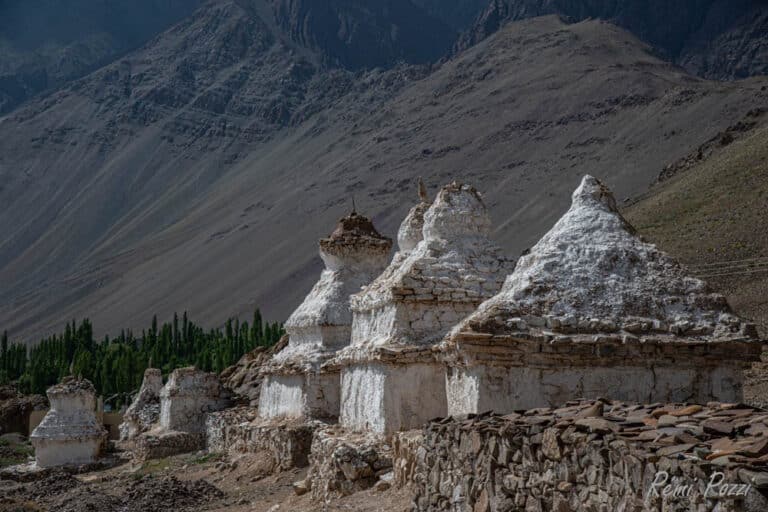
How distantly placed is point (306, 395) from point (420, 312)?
7.49 meters

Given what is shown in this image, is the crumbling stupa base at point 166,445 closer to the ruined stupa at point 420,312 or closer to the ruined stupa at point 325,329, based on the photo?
the ruined stupa at point 325,329

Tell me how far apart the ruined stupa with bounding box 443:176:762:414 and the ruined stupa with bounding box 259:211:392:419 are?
1111cm

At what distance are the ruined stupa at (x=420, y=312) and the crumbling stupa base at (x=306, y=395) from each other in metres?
4.87

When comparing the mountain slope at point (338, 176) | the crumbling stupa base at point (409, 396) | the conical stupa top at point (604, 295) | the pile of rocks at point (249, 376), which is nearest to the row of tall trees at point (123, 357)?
the pile of rocks at point (249, 376)

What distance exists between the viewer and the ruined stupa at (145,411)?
125ft

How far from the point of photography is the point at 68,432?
31.4 metres

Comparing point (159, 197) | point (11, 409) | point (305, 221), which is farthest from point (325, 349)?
point (159, 197)

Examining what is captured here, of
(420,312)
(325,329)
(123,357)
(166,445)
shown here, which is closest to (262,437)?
(325,329)

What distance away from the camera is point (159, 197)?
182 metres

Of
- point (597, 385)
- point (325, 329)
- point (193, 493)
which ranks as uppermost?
point (325, 329)

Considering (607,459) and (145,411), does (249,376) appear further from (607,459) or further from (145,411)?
(607,459)

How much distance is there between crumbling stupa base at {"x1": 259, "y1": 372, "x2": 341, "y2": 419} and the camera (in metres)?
21.5

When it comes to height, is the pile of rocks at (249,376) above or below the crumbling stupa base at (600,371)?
above

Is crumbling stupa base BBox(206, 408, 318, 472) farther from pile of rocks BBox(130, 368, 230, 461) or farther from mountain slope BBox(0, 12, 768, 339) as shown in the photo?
mountain slope BBox(0, 12, 768, 339)
